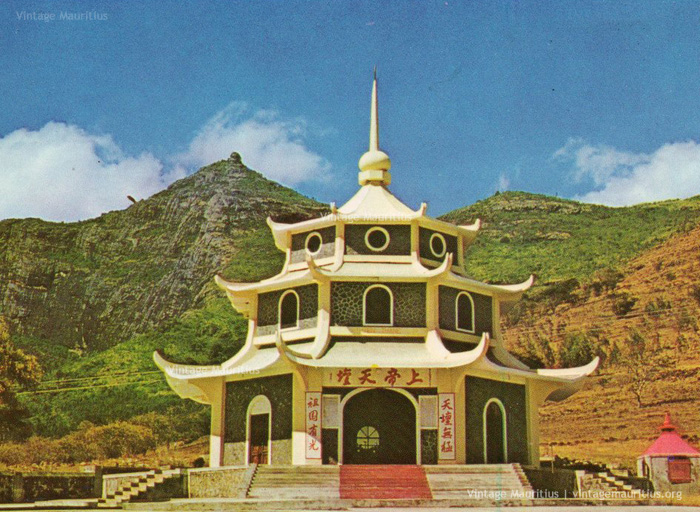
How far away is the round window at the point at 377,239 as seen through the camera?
86.5 ft

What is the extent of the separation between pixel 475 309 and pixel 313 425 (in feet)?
19.4

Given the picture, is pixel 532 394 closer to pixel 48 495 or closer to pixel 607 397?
pixel 48 495

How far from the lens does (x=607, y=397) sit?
4859 centimetres

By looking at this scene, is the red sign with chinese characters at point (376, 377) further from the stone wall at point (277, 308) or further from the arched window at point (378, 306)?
the stone wall at point (277, 308)

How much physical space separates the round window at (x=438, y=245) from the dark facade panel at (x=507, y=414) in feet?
13.4

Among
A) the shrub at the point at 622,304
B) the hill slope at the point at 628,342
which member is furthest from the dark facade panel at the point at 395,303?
the shrub at the point at 622,304

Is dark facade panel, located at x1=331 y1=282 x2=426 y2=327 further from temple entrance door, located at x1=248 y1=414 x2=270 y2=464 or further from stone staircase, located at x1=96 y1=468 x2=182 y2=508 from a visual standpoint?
stone staircase, located at x1=96 y1=468 x2=182 y2=508

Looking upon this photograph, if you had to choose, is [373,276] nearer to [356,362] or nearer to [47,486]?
[356,362]

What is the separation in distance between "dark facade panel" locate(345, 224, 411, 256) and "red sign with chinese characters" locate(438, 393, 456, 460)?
14.4 ft

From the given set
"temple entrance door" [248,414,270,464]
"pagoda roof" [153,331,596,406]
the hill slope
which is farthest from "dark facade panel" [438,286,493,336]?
the hill slope

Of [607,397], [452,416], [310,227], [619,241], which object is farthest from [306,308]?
[619,241]

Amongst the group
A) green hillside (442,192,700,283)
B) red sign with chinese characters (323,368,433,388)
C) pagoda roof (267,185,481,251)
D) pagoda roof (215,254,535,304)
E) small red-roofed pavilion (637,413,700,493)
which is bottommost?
small red-roofed pavilion (637,413,700,493)

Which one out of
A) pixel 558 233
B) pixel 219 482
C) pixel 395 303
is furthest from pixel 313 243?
pixel 558 233

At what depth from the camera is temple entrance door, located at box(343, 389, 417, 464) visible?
24.2 meters
